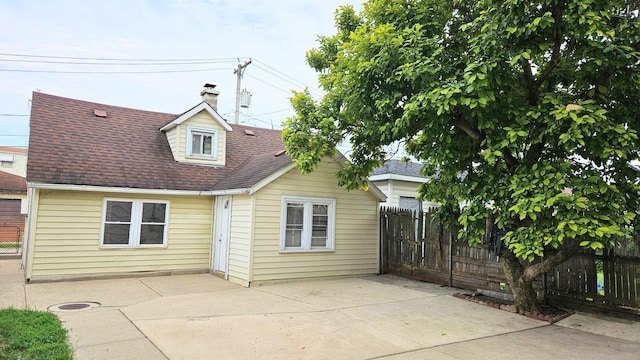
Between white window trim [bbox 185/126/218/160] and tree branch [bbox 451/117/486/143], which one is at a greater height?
white window trim [bbox 185/126/218/160]

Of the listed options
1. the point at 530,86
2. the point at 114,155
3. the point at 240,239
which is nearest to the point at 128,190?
the point at 114,155

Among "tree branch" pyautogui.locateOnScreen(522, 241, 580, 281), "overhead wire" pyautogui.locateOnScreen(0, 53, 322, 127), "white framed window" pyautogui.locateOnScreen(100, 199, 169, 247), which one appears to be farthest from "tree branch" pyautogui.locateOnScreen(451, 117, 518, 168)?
"overhead wire" pyautogui.locateOnScreen(0, 53, 322, 127)

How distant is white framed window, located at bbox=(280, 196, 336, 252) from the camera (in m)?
10.4

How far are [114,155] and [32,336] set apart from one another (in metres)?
7.20

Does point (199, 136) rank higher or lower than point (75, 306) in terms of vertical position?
higher

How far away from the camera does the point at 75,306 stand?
7176 millimetres

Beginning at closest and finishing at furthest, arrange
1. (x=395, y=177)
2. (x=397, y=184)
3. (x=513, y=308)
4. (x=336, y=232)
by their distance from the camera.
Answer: (x=513, y=308) < (x=336, y=232) < (x=395, y=177) < (x=397, y=184)

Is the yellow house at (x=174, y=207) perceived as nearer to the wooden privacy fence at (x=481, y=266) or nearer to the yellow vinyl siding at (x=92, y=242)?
the yellow vinyl siding at (x=92, y=242)

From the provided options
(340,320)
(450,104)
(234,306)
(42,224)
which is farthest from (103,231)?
(450,104)

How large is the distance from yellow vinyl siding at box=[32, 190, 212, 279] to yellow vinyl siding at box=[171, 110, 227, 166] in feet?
5.39

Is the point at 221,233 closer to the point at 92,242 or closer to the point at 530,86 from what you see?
A: the point at 92,242

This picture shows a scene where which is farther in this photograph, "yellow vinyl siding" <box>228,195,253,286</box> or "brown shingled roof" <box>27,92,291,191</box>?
"brown shingled roof" <box>27,92,291,191</box>

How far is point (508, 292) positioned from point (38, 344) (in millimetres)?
8297

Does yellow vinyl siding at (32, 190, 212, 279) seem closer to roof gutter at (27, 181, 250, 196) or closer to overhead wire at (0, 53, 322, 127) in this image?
roof gutter at (27, 181, 250, 196)
